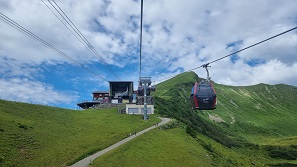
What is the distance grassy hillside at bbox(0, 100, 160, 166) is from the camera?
1645 inches

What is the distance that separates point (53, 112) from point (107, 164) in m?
43.9

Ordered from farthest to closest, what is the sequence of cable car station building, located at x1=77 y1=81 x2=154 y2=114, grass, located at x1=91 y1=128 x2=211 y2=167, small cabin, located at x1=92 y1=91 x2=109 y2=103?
small cabin, located at x1=92 y1=91 x2=109 y2=103
cable car station building, located at x1=77 y1=81 x2=154 y2=114
grass, located at x1=91 y1=128 x2=211 y2=167

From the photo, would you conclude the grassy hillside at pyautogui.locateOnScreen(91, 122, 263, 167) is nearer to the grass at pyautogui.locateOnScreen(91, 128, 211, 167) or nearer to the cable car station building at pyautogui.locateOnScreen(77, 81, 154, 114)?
the grass at pyautogui.locateOnScreen(91, 128, 211, 167)

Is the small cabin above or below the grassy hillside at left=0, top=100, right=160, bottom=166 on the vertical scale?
above

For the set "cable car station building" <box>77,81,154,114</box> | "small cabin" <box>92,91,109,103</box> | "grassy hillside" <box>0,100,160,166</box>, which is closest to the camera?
"grassy hillside" <box>0,100,160,166</box>

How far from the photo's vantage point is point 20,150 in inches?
1686

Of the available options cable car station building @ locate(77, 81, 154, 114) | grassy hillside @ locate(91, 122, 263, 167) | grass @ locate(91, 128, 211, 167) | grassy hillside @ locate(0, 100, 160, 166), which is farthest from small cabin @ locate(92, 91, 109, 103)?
grass @ locate(91, 128, 211, 167)

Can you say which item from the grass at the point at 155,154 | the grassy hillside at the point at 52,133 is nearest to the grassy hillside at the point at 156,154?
the grass at the point at 155,154

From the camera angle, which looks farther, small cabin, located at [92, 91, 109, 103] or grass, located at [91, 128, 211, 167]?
small cabin, located at [92, 91, 109, 103]

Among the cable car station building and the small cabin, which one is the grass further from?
the small cabin

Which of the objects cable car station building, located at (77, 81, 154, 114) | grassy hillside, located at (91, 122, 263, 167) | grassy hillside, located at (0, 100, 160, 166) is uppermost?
cable car station building, located at (77, 81, 154, 114)

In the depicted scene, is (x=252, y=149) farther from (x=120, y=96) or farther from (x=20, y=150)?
(x=20, y=150)

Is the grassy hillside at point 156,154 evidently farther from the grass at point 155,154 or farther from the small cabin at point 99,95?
the small cabin at point 99,95

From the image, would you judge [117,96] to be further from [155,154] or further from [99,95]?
[155,154]
